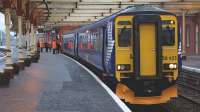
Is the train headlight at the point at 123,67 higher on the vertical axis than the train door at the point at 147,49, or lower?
lower

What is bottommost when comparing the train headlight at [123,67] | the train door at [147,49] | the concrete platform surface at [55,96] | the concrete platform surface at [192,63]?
the concrete platform surface at [192,63]

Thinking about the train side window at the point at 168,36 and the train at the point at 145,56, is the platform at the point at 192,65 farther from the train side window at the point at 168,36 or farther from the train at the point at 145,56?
the train at the point at 145,56

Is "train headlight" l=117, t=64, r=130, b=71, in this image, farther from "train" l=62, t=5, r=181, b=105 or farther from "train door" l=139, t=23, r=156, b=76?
"train door" l=139, t=23, r=156, b=76

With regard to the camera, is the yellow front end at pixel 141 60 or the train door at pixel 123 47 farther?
the train door at pixel 123 47

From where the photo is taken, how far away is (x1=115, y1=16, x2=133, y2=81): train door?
16.4 m

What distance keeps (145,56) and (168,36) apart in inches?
42.1

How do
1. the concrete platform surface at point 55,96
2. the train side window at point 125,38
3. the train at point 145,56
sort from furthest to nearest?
the train side window at point 125,38
the train at point 145,56
the concrete platform surface at point 55,96

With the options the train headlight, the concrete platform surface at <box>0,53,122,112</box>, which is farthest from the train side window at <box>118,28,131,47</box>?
the concrete platform surface at <box>0,53,122,112</box>

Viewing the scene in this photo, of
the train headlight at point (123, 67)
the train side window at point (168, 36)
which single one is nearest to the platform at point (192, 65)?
the train side window at point (168, 36)

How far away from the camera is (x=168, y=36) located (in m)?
16.8

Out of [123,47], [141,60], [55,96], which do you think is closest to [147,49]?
[141,60]

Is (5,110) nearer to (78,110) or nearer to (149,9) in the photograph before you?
(78,110)

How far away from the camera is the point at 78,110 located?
12.4 metres

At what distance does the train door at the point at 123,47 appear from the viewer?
16422 millimetres
